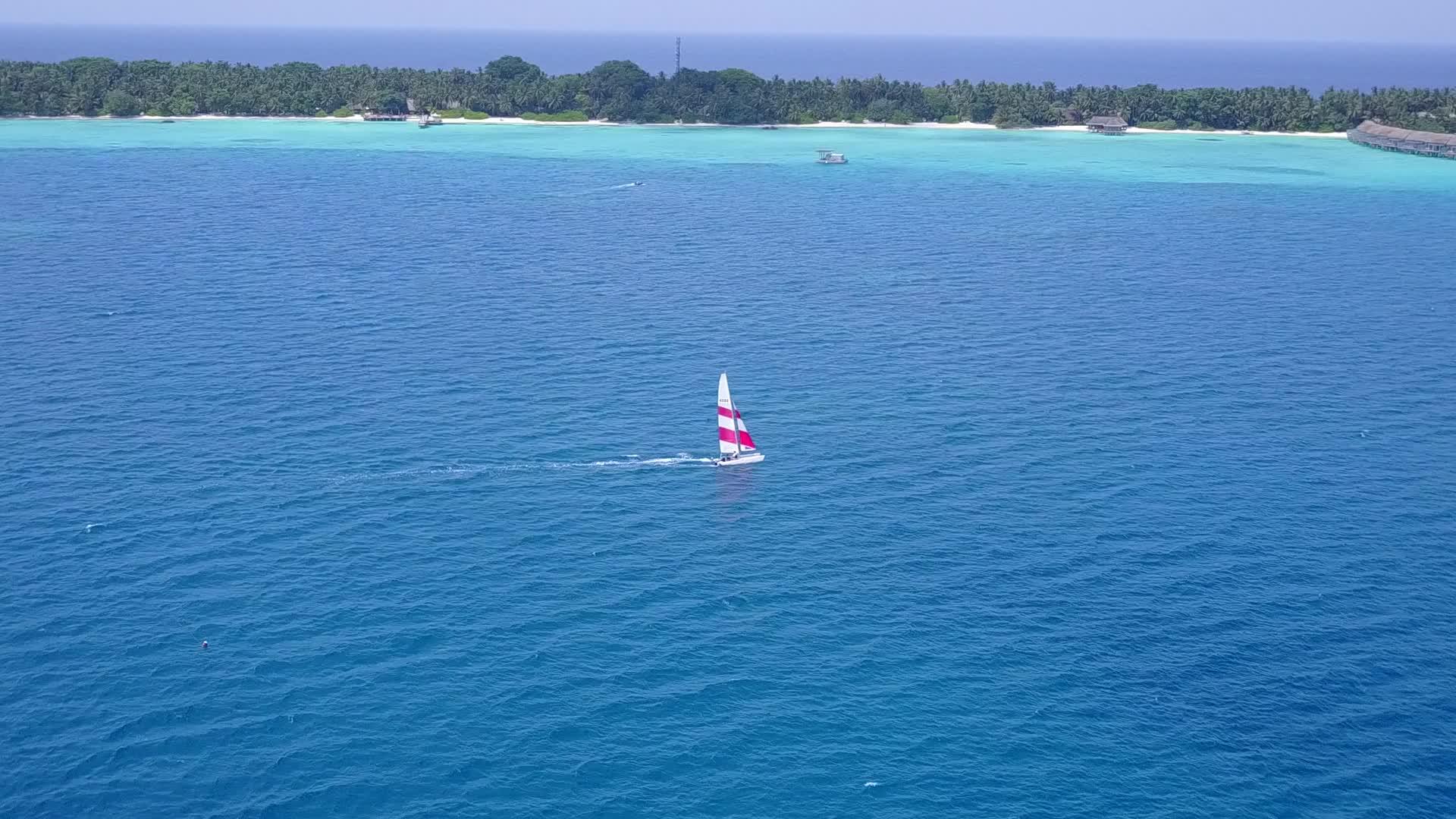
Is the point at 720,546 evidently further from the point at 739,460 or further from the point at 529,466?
the point at 529,466

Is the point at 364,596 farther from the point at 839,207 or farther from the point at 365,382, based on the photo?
the point at 839,207

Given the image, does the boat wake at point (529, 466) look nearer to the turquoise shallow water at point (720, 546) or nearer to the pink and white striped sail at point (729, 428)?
the turquoise shallow water at point (720, 546)

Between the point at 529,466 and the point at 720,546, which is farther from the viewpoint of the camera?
the point at 529,466

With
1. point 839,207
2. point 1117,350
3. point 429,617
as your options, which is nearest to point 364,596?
point 429,617

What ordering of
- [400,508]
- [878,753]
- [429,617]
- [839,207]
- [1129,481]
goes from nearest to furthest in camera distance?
[878,753]
[429,617]
[400,508]
[1129,481]
[839,207]

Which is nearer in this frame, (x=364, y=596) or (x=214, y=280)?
(x=364, y=596)

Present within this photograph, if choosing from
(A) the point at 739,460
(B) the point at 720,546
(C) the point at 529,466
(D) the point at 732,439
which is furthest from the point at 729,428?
(C) the point at 529,466

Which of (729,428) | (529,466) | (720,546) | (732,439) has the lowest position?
(720,546)

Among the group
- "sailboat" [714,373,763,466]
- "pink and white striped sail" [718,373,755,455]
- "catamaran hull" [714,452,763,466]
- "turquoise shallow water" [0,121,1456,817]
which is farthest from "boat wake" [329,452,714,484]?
"pink and white striped sail" [718,373,755,455]
